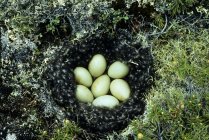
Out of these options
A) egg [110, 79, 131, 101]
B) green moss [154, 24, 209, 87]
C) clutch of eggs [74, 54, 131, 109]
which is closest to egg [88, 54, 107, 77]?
clutch of eggs [74, 54, 131, 109]

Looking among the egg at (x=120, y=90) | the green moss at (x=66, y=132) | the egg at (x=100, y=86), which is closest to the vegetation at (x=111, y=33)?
the green moss at (x=66, y=132)

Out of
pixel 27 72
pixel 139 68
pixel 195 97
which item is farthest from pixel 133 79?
pixel 27 72

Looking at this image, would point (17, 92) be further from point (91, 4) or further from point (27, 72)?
point (91, 4)

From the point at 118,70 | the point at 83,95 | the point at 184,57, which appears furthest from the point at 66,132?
the point at 184,57

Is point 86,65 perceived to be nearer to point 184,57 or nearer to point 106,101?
point 106,101

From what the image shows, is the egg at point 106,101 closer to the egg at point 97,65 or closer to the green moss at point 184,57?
the egg at point 97,65

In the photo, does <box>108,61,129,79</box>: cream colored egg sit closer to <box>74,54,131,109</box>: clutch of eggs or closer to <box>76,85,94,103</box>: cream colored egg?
<box>74,54,131,109</box>: clutch of eggs
